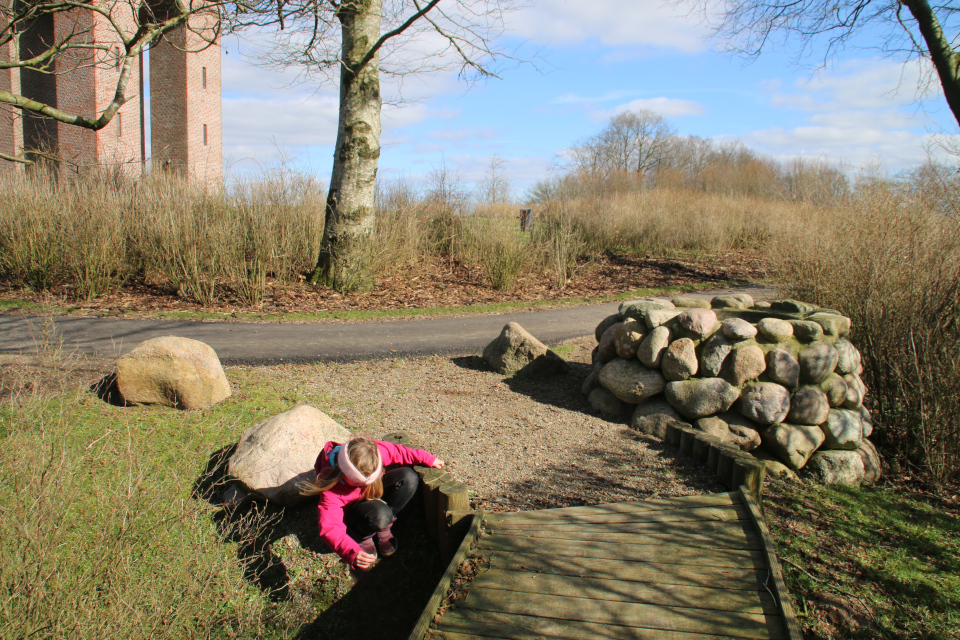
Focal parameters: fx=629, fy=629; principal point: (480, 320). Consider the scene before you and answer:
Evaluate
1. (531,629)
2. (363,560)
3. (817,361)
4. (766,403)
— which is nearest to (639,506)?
(531,629)

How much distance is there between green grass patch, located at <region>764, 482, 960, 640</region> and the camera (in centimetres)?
362

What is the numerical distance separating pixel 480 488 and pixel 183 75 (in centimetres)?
3087

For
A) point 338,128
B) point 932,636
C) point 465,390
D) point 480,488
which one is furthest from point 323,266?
point 932,636

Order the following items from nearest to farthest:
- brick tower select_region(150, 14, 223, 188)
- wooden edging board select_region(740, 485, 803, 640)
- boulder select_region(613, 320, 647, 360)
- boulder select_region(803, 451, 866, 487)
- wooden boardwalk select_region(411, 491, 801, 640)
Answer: wooden edging board select_region(740, 485, 803, 640) → wooden boardwalk select_region(411, 491, 801, 640) → boulder select_region(803, 451, 866, 487) → boulder select_region(613, 320, 647, 360) → brick tower select_region(150, 14, 223, 188)

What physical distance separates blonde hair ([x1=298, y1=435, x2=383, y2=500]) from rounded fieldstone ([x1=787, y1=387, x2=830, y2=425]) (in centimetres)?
386

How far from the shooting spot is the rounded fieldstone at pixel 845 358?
590cm

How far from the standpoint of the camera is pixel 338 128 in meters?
12.6

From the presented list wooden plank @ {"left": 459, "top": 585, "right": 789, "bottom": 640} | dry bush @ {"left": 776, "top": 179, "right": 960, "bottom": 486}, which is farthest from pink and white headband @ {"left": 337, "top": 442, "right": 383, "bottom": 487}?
dry bush @ {"left": 776, "top": 179, "right": 960, "bottom": 486}

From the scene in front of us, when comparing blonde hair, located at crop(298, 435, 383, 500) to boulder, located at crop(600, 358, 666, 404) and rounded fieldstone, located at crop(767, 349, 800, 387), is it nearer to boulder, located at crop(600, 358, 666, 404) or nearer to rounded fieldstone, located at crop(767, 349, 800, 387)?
boulder, located at crop(600, 358, 666, 404)

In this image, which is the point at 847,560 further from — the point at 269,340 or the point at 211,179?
the point at 211,179

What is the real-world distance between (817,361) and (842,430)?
0.68 meters

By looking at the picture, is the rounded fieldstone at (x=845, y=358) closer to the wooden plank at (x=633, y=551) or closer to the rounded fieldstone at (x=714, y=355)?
the rounded fieldstone at (x=714, y=355)

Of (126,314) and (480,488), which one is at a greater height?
(126,314)

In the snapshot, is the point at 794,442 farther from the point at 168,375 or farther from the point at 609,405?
the point at 168,375
